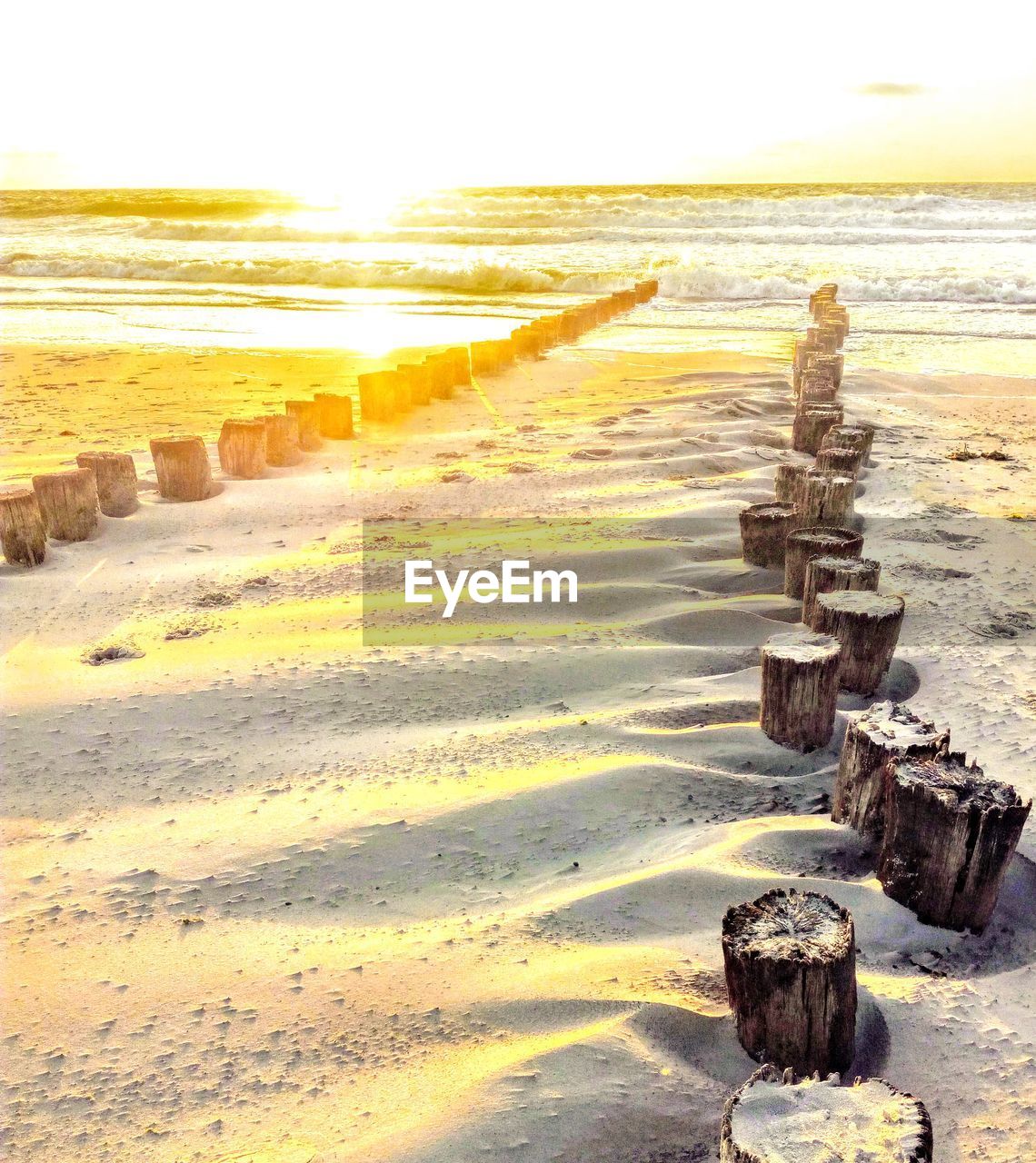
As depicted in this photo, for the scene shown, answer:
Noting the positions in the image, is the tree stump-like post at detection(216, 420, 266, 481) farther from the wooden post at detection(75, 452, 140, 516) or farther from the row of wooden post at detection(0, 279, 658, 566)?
the wooden post at detection(75, 452, 140, 516)

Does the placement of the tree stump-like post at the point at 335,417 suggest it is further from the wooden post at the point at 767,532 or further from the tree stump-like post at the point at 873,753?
the tree stump-like post at the point at 873,753

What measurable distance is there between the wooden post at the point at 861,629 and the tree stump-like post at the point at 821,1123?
1755 mm

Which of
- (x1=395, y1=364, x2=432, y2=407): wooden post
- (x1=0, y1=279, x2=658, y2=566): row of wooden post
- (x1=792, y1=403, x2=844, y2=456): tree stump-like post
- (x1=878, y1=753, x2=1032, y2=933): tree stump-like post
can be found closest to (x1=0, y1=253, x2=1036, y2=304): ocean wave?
(x1=0, y1=279, x2=658, y2=566): row of wooden post

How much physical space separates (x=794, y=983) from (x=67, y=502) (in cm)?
415

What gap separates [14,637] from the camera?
3781mm

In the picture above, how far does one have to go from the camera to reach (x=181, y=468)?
5410mm

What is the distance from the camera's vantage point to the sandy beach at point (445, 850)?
1.82m

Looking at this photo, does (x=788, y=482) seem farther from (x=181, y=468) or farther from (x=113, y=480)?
(x=113, y=480)

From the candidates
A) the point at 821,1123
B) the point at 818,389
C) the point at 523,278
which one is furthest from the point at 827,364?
the point at 523,278

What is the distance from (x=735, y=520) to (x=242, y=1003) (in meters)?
3.63

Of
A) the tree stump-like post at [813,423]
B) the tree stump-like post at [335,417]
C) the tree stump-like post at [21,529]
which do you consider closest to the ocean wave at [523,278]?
the tree stump-like post at [813,423]

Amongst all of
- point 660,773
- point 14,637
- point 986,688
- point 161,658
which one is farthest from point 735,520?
point 14,637

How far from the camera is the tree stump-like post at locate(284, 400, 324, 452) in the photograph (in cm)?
657

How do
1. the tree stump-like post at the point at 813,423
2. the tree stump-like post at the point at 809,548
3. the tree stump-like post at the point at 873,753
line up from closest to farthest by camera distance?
the tree stump-like post at the point at 873,753 → the tree stump-like post at the point at 809,548 → the tree stump-like post at the point at 813,423
